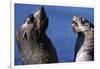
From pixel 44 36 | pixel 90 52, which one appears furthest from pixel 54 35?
pixel 90 52

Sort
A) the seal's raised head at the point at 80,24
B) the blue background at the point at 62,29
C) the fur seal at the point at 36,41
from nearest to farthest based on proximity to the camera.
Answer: the fur seal at the point at 36,41 → the blue background at the point at 62,29 → the seal's raised head at the point at 80,24

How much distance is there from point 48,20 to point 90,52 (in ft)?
2.08

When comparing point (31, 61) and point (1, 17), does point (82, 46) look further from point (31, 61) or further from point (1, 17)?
point (1, 17)

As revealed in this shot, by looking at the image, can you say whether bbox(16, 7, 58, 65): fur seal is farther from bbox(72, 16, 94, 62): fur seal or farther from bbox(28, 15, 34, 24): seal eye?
bbox(72, 16, 94, 62): fur seal

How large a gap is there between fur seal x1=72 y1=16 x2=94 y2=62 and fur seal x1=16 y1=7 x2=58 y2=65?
0.99 feet

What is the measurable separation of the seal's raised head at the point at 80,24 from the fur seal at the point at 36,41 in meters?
0.34

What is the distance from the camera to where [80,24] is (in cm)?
234

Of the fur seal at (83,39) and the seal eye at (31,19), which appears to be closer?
the seal eye at (31,19)

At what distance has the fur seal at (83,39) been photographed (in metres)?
2.30

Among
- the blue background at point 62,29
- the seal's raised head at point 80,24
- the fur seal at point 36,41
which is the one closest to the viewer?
the fur seal at point 36,41

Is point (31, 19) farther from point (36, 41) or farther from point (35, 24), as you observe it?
point (36, 41)

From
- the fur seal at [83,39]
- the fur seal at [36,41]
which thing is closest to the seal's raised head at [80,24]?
the fur seal at [83,39]

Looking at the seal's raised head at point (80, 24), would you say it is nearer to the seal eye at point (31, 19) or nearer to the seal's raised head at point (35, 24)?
the seal's raised head at point (35, 24)

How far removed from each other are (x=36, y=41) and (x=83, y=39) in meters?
0.56
